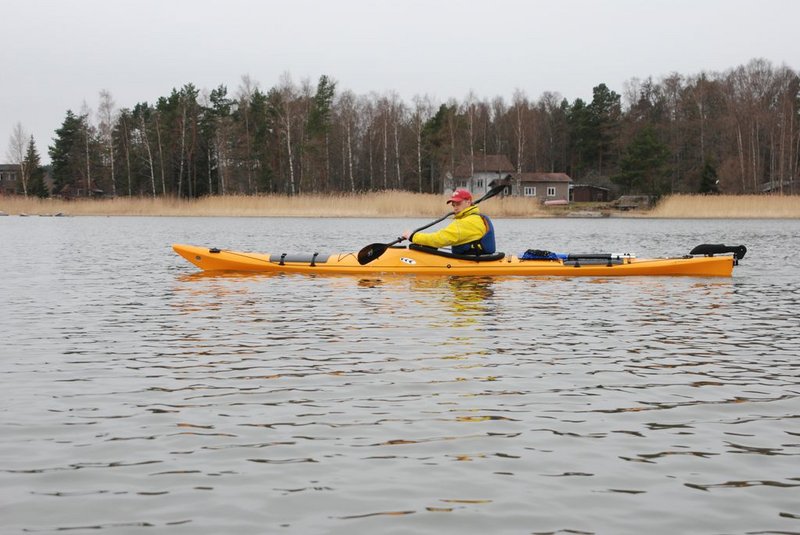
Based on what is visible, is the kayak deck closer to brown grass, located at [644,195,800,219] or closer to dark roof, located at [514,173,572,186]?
brown grass, located at [644,195,800,219]

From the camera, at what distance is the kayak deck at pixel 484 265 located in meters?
12.5

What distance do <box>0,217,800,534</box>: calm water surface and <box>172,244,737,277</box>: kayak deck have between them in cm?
207

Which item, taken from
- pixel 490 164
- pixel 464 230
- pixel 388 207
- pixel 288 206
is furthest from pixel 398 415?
pixel 490 164

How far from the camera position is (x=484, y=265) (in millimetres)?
12391

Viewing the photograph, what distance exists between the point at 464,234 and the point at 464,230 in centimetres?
8

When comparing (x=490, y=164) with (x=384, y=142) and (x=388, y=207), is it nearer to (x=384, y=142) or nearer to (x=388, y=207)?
(x=384, y=142)

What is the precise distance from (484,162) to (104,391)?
6235 centimetres


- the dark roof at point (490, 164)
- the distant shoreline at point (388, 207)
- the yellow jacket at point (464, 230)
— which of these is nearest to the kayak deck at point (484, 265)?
the yellow jacket at point (464, 230)

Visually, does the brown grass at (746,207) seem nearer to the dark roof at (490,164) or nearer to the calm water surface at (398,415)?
the calm water surface at (398,415)

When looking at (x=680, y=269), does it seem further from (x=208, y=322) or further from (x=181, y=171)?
(x=181, y=171)

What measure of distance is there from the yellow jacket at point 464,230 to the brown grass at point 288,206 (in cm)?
2171

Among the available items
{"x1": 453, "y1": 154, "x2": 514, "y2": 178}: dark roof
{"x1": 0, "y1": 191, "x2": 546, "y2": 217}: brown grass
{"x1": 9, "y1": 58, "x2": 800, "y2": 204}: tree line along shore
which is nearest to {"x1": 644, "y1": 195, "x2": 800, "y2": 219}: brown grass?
{"x1": 0, "y1": 191, "x2": 546, "y2": 217}: brown grass

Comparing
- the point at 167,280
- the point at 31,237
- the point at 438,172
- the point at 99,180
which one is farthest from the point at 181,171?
the point at 167,280

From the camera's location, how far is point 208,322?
864 centimetres
